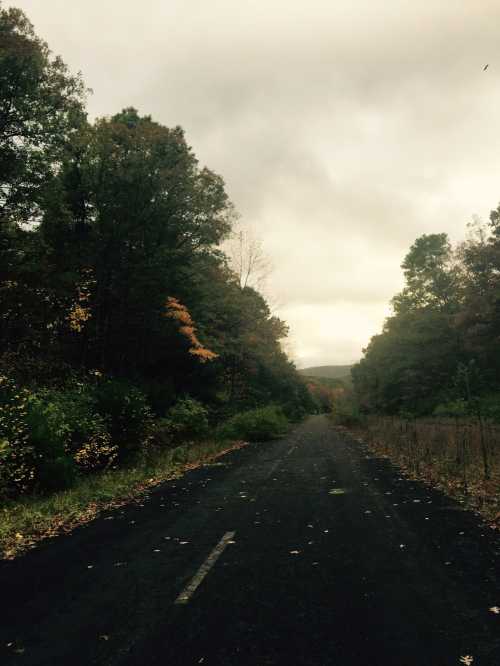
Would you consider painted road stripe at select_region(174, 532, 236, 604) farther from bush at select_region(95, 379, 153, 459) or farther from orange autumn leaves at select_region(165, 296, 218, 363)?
orange autumn leaves at select_region(165, 296, 218, 363)

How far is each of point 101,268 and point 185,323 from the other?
526 centimetres

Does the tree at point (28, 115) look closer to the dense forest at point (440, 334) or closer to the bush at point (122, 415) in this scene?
the bush at point (122, 415)

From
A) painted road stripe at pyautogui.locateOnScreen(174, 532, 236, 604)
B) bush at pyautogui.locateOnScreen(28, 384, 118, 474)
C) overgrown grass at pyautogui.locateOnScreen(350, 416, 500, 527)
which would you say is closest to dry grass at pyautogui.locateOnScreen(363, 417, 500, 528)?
overgrown grass at pyautogui.locateOnScreen(350, 416, 500, 527)

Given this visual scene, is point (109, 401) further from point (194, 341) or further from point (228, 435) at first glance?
point (228, 435)

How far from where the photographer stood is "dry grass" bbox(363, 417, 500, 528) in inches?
362

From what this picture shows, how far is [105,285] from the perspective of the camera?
2120cm

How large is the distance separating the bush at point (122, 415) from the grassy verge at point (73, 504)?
87cm

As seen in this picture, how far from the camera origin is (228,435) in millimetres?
26562

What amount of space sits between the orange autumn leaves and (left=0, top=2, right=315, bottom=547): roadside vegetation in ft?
0.29

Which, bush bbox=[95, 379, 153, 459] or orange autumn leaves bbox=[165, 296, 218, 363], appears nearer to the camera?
bush bbox=[95, 379, 153, 459]

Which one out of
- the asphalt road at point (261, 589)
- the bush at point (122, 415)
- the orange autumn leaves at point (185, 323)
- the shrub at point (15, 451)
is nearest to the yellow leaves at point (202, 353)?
the orange autumn leaves at point (185, 323)

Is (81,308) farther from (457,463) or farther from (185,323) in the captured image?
(457,463)

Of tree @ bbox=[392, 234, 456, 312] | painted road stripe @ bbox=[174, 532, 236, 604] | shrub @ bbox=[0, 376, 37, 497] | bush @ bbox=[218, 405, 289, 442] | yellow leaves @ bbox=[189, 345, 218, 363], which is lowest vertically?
bush @ bbox=[218, 405, 289, 442]

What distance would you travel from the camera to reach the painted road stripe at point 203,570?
466 centimetres
